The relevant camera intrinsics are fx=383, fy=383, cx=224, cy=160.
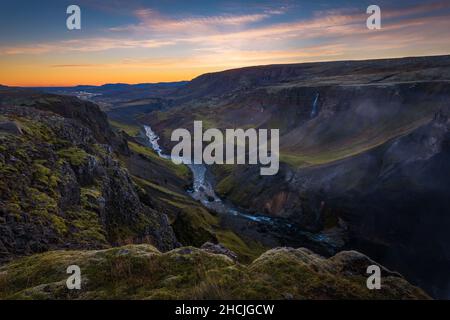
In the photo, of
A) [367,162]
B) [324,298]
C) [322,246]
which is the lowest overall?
[322,246]

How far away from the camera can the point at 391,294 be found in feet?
43.0

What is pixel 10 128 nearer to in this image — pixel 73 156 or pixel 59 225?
pixel 73 156

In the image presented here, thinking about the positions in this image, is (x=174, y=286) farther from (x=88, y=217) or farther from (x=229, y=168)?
(x=229, y=168)

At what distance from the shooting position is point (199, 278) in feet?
41.6

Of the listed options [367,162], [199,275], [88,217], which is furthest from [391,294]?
[367,162]

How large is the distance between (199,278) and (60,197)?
64.8 ft

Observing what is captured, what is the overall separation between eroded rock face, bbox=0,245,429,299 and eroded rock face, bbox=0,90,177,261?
7.06m

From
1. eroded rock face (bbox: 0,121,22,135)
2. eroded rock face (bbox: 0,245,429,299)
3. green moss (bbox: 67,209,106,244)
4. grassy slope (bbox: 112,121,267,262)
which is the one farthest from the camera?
grassy slope (bbox: 112,121,267,262)

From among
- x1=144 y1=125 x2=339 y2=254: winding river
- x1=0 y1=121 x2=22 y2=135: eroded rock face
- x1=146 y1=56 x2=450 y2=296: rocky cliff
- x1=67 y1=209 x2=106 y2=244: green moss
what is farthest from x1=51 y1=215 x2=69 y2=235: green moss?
x1=146 y1=56 x2=450 y2=296: rocky cliff

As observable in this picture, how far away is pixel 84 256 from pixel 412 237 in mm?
72524

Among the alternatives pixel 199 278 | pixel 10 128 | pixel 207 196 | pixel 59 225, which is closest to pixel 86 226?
pixel 59 225

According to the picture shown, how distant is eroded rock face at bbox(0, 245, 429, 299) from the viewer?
11.9 meters

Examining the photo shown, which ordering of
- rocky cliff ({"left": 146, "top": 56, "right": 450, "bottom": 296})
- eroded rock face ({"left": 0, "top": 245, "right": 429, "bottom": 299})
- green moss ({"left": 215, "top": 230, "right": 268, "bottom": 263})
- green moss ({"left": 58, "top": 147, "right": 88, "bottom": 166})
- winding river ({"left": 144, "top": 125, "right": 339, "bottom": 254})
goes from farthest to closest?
winding river ({"left": 144, "top": 125, "right": 339, "bottom": 254}) < rocky cliff ({"left": 146, "top": 56, "right": 450, "bottom": 296}) < green moss ({"left": 215, "top": 230, "right": 268, "bottom": 263}) < green moss ({"left": 58, "top": 147, "right": 88, "bottom": 166}) < eroded rock face ({"left": 0, "top": 245, "right": 429, "bottom": 299})

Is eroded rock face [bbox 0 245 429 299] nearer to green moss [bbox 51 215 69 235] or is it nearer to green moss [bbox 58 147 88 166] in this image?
green moss [bbox 51 215 69 235]
